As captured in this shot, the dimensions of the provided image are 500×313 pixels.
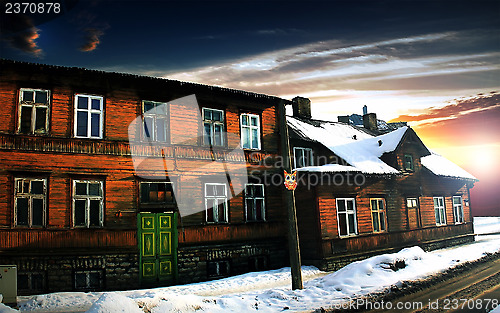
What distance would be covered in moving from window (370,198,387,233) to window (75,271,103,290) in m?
13.5

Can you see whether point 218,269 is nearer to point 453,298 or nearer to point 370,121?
point 453,298

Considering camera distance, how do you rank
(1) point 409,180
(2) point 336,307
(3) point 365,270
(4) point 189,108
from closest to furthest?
(2) point 336,307 → (3) point 365,270 → (4) point 189,108 → (1) point 409,180

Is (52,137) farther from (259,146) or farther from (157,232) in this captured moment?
(259,146)

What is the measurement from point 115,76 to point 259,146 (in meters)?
7.01

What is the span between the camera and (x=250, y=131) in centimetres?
1752

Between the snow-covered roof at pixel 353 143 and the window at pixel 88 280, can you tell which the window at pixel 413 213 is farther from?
the window at pixel 88 280

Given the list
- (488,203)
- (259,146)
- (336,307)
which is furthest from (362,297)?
(488,203)

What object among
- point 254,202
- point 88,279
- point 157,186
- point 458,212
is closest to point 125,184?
point 157,186

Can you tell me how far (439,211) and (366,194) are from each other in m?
8.21

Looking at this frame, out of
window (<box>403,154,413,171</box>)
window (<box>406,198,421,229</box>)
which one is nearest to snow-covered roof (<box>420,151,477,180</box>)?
window (<box>403,154,413,171</box>)

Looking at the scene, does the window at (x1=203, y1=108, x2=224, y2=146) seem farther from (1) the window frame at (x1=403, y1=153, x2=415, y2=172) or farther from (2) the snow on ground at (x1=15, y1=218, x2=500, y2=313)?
(1) the window frame at (x1=403, y1=153, x2=415, y2=172)

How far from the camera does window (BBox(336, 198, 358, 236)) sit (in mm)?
18266

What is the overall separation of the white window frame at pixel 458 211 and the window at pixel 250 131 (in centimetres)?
1650

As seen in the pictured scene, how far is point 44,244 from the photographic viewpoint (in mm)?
12305
